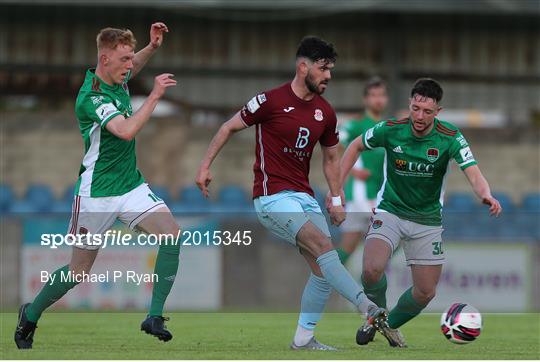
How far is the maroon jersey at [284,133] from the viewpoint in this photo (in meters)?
9.57

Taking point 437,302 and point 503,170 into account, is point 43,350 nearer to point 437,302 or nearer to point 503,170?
point 437,302

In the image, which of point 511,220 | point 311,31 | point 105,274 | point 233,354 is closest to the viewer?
point 233,354

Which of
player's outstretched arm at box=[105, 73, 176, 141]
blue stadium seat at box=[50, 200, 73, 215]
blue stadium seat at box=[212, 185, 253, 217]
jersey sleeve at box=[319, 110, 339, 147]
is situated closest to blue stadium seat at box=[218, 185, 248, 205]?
blue stadium seat at box=[212, 185, 253, 217]

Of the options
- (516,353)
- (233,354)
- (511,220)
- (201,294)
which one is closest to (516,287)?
(511,220)

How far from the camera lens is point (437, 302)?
665 inches

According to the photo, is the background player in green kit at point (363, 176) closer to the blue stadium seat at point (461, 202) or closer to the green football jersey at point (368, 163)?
the green football jersey at point (368, 163)

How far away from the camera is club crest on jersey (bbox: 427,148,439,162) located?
9969 millimetres

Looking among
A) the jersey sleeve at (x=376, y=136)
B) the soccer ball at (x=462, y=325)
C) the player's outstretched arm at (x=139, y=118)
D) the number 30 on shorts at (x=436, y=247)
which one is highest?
the player's outstretched arm at (x=139, y=118)

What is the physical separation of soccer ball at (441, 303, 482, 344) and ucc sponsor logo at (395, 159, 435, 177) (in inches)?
44.7

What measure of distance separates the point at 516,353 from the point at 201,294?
26.0ft

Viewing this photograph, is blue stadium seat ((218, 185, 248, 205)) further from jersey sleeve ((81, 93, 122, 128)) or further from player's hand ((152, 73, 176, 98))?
player's hand ((152, 73, 176, 98))

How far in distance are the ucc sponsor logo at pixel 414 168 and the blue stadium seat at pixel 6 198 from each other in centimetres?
968

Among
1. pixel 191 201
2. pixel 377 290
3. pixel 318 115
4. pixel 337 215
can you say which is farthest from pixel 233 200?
pixel 318 115

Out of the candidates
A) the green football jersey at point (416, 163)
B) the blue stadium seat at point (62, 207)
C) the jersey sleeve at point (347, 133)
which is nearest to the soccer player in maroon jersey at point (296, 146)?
the green football jersey at point (416, 163)
